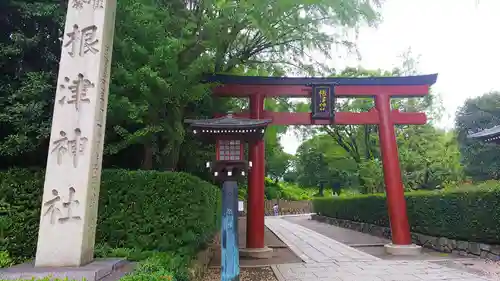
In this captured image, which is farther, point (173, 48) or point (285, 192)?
point (285, 192)

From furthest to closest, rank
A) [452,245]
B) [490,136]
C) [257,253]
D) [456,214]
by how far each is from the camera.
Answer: [452,245] < [456,214] < [257,253] < [490,136]

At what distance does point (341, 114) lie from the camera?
12.8 m

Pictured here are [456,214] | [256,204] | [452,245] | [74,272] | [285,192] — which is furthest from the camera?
[285,192]

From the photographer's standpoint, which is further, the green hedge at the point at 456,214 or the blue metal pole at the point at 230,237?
the green hedge at the point at 456,214

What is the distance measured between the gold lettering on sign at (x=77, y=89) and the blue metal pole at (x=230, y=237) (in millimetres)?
3349

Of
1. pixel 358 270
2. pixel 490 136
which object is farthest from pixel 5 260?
pixel 490 136

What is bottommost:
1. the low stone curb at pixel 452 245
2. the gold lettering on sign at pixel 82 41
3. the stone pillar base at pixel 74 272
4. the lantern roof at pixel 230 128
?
the low stone curb at pixel 452 245

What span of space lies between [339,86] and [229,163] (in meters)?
6.96

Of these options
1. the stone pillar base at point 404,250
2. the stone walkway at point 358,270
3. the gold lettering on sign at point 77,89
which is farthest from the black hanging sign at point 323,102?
the gold lettering on sign at point 77,89

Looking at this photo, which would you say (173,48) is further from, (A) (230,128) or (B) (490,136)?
(B) (490,136)

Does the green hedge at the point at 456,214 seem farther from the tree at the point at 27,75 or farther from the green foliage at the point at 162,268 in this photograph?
the tree at the point at 27,75

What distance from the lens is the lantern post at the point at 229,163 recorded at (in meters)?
7.26

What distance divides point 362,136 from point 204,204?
1760cm

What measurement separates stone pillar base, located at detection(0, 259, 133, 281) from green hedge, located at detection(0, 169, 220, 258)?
1.07 m
